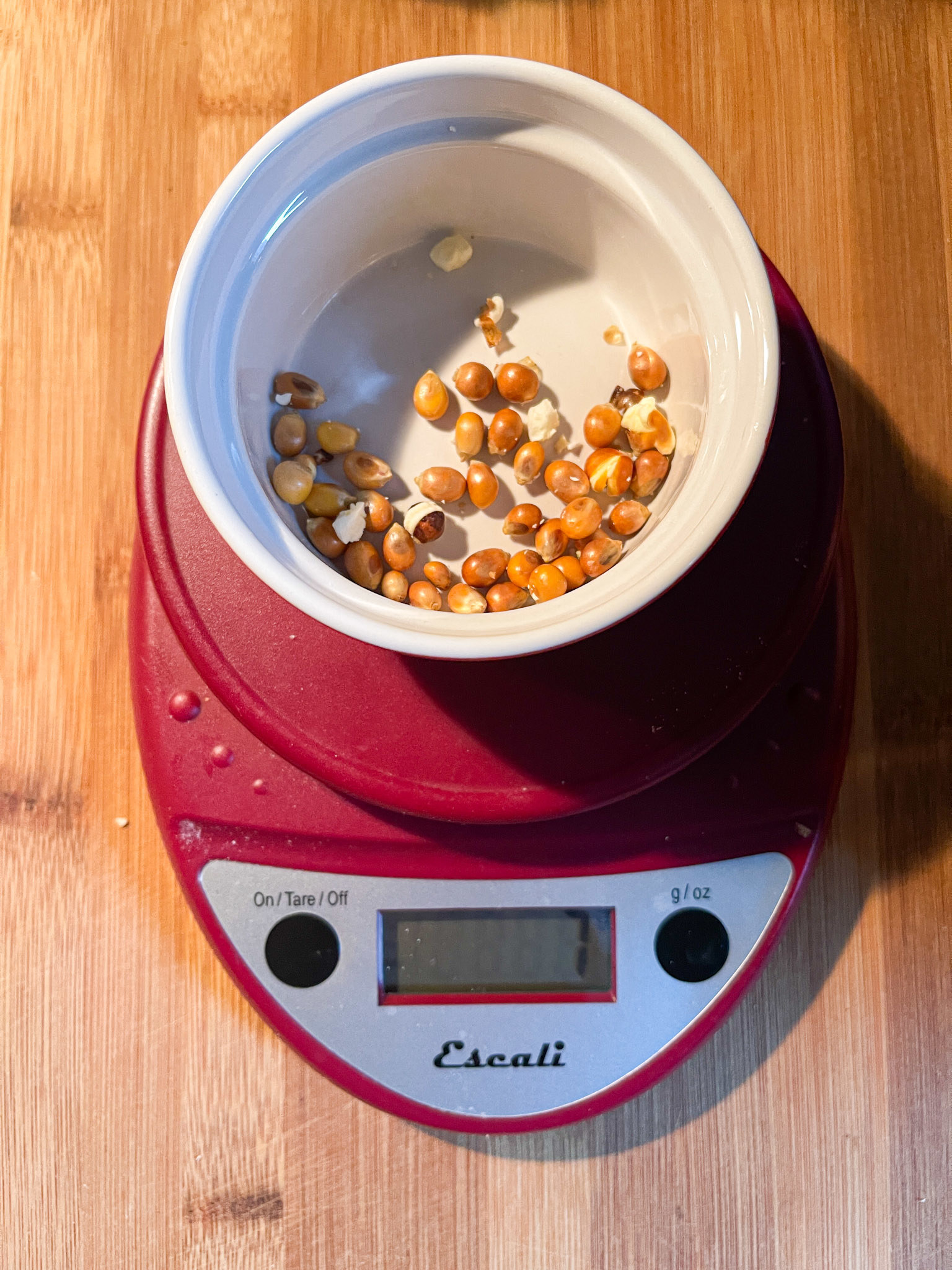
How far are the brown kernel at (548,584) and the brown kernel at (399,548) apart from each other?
0.08 m

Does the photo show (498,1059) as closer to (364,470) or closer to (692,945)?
(692,945)

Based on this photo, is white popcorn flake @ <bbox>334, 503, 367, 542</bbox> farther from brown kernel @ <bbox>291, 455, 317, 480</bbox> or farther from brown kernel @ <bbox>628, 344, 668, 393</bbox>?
brown kernel @ <bbox>628, 344, 668, 393</bbox>

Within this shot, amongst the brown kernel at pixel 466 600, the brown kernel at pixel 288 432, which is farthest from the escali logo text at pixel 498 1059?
the brown kernel at pixel 288 432

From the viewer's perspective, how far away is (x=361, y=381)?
0.55 meters

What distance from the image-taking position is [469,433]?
1.77 ft

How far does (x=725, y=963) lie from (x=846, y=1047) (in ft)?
0.39

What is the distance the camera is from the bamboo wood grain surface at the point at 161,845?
22.5 inches

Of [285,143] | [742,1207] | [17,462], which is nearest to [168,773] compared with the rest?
[17,462]

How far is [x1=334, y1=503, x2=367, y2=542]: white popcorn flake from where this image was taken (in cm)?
52

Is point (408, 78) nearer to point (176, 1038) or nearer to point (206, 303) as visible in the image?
point (206, 303)

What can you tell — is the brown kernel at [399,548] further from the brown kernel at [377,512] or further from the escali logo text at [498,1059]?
the escali logo text at [498,1059]

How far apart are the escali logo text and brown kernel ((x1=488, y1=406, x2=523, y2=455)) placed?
350 mm

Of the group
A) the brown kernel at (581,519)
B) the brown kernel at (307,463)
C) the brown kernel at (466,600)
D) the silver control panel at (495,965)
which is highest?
the brown kernel at (307,463)

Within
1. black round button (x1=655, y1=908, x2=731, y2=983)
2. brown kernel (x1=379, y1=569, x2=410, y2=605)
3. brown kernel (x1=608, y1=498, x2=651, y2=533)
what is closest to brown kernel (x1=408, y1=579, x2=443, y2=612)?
brown kernel (x1=379, y1=569, x2=410, y2=605)
